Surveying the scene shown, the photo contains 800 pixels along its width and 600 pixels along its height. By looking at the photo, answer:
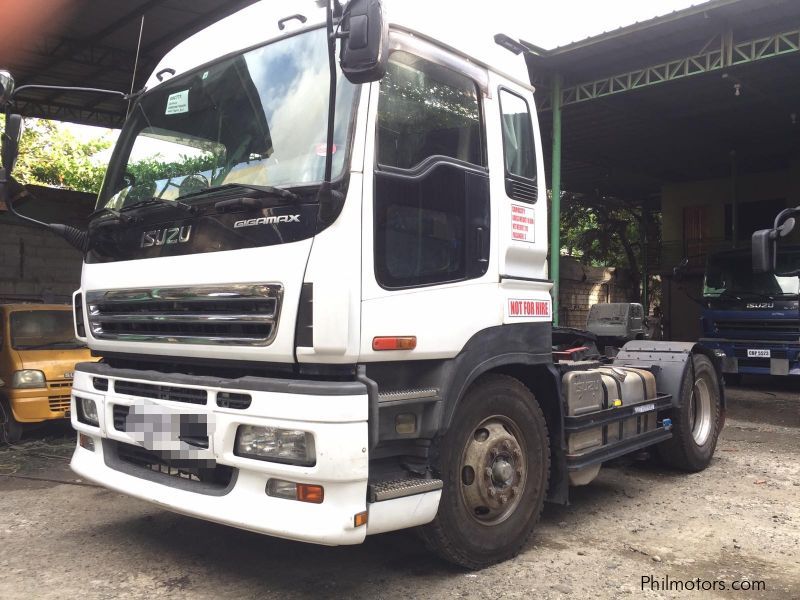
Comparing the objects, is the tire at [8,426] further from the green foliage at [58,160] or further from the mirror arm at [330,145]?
the green foliage at [58,160]

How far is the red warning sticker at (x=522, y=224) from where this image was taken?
13.3 ft

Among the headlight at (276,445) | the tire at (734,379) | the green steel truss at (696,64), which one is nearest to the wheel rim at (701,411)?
the headlight at (276,445)

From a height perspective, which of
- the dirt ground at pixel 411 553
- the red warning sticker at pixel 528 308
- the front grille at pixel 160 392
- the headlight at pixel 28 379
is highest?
the red warning sticker at pixel 528 308

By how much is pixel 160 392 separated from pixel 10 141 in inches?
72.4

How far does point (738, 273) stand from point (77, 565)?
12.2m

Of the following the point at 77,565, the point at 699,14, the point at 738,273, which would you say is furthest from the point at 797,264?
the point at 77,565

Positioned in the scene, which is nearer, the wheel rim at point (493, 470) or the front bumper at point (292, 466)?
the front bumper at point (292, 466)

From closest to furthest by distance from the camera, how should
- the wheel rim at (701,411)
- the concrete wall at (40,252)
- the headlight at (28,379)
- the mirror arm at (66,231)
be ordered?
1. the mirror arm at (66,231)
2. the wheel rim at (701,411)
3. the headlight at (28,379)
4. the concrete wall at (40,252)

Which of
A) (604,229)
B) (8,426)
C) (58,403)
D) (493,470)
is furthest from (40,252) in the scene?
(604,229)

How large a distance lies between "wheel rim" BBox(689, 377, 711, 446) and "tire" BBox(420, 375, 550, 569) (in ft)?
9.75

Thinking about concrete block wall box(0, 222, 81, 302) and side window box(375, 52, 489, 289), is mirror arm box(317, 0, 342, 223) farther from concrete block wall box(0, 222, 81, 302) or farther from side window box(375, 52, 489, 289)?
concrete block wall box(0, 222, 81, 302)

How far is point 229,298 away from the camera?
327 centimetres

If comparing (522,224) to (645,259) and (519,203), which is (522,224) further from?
(645,259)

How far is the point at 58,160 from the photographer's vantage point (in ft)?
75.8
